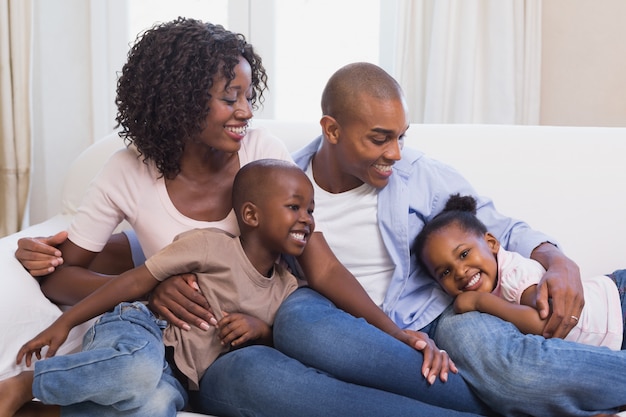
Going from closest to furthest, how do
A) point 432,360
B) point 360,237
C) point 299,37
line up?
point 432,360
point 360,237
point 299,37

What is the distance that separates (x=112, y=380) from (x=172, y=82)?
70 centimetres

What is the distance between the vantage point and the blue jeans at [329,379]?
1423mm

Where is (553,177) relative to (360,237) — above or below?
above

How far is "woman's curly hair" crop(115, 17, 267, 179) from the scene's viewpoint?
1.74 meters

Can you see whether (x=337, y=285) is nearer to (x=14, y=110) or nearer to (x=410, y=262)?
(x=410, y=262)

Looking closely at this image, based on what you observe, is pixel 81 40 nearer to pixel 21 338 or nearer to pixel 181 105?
pixel 181 105

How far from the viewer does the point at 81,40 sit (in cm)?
326

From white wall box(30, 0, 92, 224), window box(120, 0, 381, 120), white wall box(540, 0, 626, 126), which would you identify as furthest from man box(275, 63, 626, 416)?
white wall box(30, 0, 92, 224)

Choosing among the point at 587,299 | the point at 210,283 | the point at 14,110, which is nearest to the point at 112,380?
the point at 210,283

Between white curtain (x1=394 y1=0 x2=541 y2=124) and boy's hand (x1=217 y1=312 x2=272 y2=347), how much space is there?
143cm

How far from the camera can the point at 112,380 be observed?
1383 mm

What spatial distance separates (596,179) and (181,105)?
1054 mm

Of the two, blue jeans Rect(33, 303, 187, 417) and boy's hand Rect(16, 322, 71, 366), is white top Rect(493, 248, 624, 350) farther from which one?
boy's hand Rect(16, 322, 71, 366)

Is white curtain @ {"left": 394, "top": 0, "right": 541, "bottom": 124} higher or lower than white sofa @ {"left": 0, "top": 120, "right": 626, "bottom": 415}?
higher
